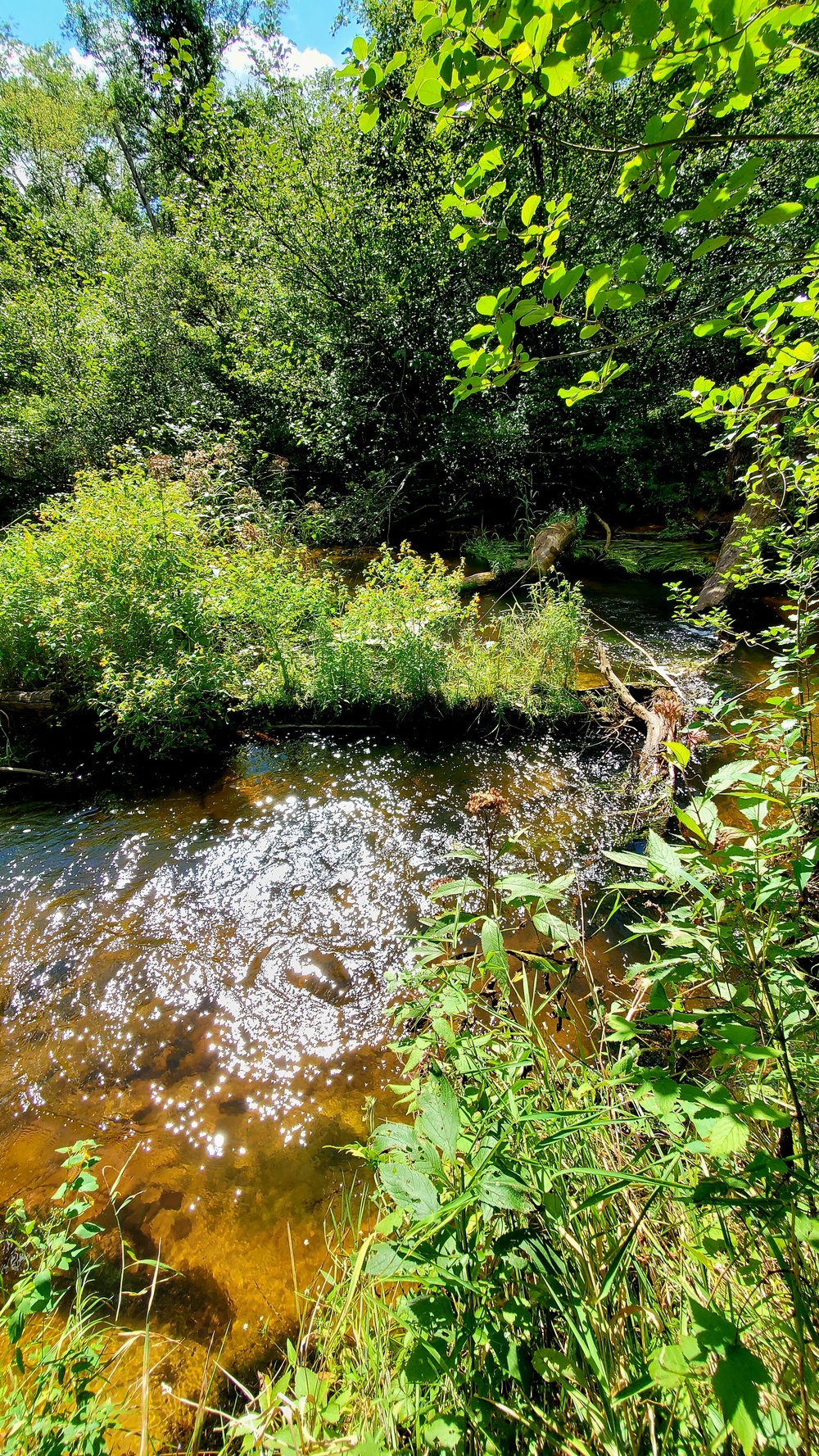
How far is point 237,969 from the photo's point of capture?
3062mm

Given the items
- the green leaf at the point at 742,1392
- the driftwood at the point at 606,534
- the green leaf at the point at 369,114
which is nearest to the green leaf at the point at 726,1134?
the green leaf at the point at 742,1392

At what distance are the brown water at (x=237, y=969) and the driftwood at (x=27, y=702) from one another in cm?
114

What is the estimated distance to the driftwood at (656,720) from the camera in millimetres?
3887

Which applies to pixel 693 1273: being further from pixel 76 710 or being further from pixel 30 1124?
pixel 76 710

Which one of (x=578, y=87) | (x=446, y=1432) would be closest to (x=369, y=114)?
(x=578, y=87)

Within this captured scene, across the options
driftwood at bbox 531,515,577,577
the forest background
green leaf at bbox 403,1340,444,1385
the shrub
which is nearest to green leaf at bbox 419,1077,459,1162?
green leaf at bbox 403,1340,444,1385

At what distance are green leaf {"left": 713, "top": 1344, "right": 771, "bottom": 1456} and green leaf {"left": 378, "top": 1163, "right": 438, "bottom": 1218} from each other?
1.53 feet

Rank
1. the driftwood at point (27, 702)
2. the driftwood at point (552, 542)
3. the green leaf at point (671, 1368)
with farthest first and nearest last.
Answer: the driftwood at point (552, 542)
the driftwood at point (27, 702)
the green leaf at point (671, 1368)

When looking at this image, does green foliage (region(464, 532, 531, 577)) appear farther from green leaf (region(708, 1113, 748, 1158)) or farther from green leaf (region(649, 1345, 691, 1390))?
green leaf (region(649, 1345, 691, 1390))

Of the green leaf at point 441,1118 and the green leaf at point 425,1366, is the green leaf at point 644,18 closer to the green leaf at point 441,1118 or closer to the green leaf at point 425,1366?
the green leaf at point 441,1118

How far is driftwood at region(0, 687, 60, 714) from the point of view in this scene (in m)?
5.28

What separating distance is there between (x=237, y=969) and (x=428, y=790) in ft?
6.85

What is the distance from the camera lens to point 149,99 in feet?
68.2

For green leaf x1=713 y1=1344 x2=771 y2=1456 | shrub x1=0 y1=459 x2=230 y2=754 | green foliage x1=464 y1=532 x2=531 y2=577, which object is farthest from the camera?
green foliage x1=464 y1=532 x2=531 y2=577
